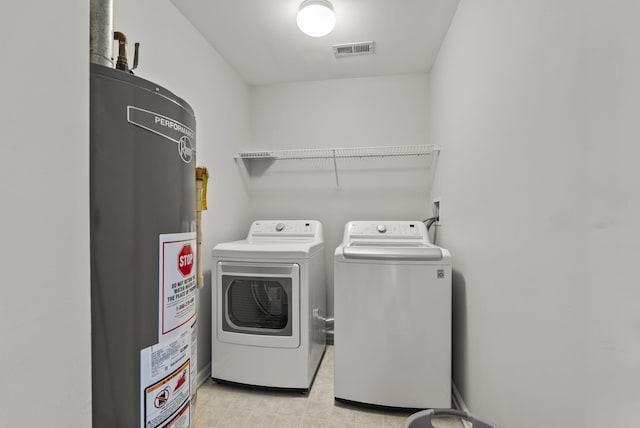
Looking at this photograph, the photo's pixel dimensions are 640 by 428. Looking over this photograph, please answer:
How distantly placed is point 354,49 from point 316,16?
63cm

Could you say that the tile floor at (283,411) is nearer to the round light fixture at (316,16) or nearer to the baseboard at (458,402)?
the baseboard at (458,402)

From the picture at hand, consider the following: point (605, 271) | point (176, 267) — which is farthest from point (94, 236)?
point (605, 271)

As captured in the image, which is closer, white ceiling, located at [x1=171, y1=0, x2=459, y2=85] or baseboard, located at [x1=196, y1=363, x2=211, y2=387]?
white ceiling, located at [x1=171, y1=0, x2=459, y2=85]

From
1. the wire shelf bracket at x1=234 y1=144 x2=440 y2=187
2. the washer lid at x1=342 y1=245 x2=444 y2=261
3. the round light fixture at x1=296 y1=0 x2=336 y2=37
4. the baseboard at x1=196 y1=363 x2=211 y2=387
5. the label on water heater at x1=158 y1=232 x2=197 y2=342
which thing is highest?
the round light fixture at x1=296 y1=0 x2=336 y2=37

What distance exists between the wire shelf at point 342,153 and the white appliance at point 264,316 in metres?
0.99

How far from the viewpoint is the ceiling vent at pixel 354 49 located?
2211 millimetres

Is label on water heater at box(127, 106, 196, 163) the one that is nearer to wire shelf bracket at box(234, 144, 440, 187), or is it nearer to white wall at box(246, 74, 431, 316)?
wire shelf bracket at box(234, 144, 440, 187)

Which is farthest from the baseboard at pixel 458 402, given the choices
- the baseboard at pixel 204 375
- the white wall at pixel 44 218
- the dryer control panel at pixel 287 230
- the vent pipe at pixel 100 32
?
the vent pipe at pixel 100 32

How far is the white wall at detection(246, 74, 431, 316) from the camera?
2.69 m

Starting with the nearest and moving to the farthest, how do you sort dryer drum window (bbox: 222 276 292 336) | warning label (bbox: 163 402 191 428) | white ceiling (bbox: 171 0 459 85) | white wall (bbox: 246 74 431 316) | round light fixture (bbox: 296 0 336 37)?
warning label (bbox: 163 402 191 428)
round light fixture (bbox: 296 0 336 37)
white ceiling (bbox: 171 0 459 85)
dryer drum window (bbox: 222 276 292 336)
white wall (bbox: 246 74 431 316)

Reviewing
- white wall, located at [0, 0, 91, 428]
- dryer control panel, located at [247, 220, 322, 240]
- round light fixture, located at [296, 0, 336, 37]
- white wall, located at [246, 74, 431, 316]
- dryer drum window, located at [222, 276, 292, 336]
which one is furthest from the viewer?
white wall, located at [246, 74, 431, 316]

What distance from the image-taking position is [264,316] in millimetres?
1977

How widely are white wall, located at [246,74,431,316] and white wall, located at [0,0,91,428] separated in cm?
238

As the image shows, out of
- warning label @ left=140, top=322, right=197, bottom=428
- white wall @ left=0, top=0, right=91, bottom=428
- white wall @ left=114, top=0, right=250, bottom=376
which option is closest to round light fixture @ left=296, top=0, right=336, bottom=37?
white wall @ left=114, top=0, right=250, bottom=376
